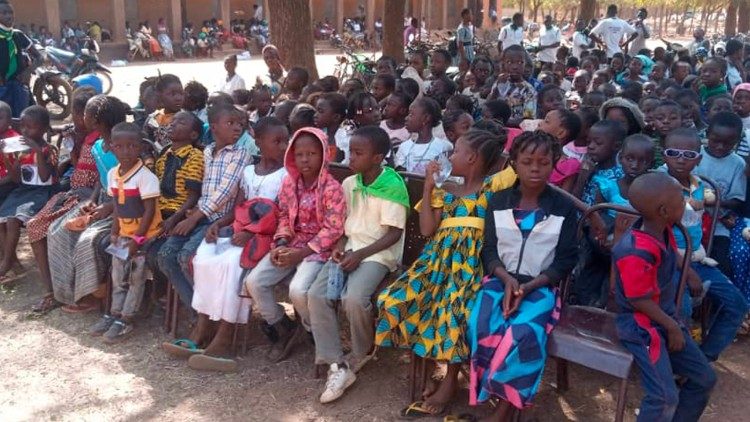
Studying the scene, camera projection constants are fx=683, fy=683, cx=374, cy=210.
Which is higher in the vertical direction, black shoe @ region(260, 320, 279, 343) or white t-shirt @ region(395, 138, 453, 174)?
white t-shirt @ region(395, 138, 453, 174)

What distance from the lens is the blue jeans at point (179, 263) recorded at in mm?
3922

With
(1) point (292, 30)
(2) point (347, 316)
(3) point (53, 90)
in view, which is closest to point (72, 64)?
(3) point (53, 90)

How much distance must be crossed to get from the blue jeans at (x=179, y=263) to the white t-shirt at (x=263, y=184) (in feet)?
1.32

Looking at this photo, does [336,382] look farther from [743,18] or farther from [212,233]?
[743,18]

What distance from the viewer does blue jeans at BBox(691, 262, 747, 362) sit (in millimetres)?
3285

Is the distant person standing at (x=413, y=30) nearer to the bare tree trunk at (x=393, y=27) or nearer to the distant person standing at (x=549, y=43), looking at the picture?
the distant person standing at (x=549, y=43)

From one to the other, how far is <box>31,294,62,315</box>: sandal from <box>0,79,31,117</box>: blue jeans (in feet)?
11.5

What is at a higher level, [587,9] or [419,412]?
[587,9]

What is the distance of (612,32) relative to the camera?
39.6 ft

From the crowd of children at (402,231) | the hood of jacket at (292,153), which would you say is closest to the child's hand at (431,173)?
the crowd of children at (402,231)

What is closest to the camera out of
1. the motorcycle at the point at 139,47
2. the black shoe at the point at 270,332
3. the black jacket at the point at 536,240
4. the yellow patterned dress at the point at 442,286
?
the black jacket at the point at 536,240

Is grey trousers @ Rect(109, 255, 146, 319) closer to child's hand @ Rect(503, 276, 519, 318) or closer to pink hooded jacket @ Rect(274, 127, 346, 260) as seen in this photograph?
pink hooded jacket @ Rect(274, 127, 346, 260)

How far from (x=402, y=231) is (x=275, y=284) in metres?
0.74

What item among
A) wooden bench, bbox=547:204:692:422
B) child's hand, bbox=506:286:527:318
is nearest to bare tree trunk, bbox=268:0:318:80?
wooden bench, bbox=547:204:692:422
